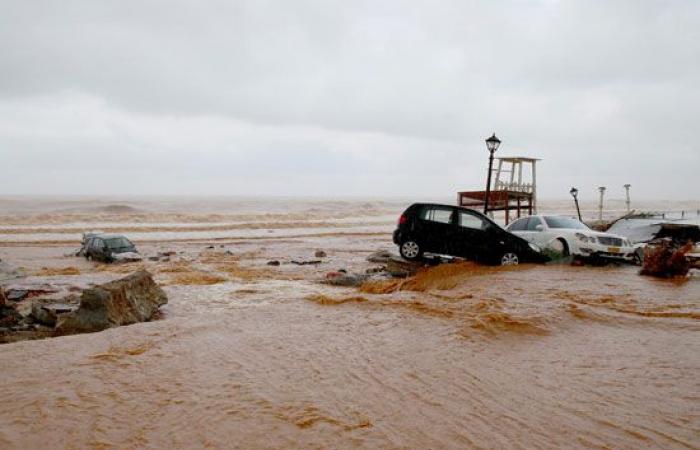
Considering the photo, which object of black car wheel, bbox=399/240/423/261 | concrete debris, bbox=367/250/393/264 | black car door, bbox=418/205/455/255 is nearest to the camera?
black car door, bbox=418/205/455/255

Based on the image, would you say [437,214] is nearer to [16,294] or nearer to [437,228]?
[437,228]

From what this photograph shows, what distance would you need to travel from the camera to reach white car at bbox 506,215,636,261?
14.0 meters

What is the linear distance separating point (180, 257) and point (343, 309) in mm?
14675

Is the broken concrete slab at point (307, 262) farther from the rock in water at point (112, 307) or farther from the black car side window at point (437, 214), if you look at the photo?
the rock in water at point (112, 307)

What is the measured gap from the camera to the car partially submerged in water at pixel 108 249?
65.0 feet

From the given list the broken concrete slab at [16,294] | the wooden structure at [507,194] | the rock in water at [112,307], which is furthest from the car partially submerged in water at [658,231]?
the broken concrete slab at [16,294]

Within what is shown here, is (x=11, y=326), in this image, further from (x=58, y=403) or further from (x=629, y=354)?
(x=629, y=354)

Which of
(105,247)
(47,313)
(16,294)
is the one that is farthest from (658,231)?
(105,247)

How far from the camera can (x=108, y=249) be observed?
20297mm

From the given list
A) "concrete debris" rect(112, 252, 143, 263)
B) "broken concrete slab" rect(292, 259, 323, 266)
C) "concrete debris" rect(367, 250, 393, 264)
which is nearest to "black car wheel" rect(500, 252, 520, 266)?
"concrete debris" rect(367, 250, 393, 264)

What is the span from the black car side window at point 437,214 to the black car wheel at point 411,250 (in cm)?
80

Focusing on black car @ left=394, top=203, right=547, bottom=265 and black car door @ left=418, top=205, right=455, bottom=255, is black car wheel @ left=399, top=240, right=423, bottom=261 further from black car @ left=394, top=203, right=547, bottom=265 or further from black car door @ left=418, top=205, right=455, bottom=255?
black car door @ left=418, top=205, right=455, bottom=255

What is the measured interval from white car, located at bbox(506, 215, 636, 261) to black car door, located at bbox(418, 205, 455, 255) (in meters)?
2.40

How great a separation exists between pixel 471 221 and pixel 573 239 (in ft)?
10.2
